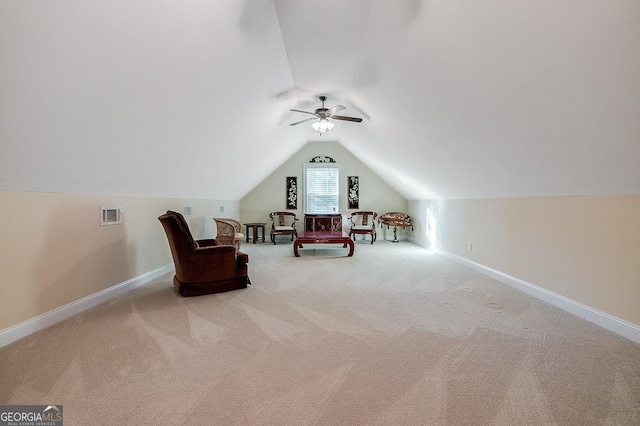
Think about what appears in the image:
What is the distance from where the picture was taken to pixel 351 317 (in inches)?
118

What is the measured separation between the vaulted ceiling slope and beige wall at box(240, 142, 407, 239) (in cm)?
448

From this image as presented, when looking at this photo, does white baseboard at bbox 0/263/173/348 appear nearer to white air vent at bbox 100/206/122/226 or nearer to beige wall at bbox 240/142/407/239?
white air vent at bbox 100/206/122/226

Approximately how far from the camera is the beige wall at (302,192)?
9344 millimetres

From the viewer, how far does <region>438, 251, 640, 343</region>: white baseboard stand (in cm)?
250

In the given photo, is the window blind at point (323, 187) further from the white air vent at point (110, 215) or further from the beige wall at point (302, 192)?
the white air vent at point (110, 215)

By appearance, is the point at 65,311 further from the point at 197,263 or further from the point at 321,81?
the point at 321,81

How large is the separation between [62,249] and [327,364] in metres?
2.79

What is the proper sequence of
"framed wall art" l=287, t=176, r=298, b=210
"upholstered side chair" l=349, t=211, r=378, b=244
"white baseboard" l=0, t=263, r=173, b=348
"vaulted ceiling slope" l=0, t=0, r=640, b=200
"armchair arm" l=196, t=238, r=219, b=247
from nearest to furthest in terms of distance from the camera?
1. "vaulted ceiling slope" l=0, t=0, r=640, b=200
2. "white baseboard" l=0, t=263, r=173, b=348
3. "armchair arm" l=196, t=238, r=219, b=247
4. "upholstered side chair" l=349, t=211, r=378, b=244
5. "framed wall art" l=287, t=176, r=298, b=210

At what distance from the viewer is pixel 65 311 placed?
9.52ft

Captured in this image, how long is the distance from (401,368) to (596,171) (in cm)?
240

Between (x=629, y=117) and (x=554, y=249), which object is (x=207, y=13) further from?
(x=554, y=249)

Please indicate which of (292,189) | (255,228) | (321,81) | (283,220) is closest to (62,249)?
(321,81)

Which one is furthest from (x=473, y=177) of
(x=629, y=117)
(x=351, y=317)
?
(x=351, y=317)

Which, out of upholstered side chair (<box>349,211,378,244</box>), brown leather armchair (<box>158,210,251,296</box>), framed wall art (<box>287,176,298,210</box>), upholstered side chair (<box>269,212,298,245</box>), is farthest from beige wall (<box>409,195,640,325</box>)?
framed wall art (<box>287,176,298,210</box>)
